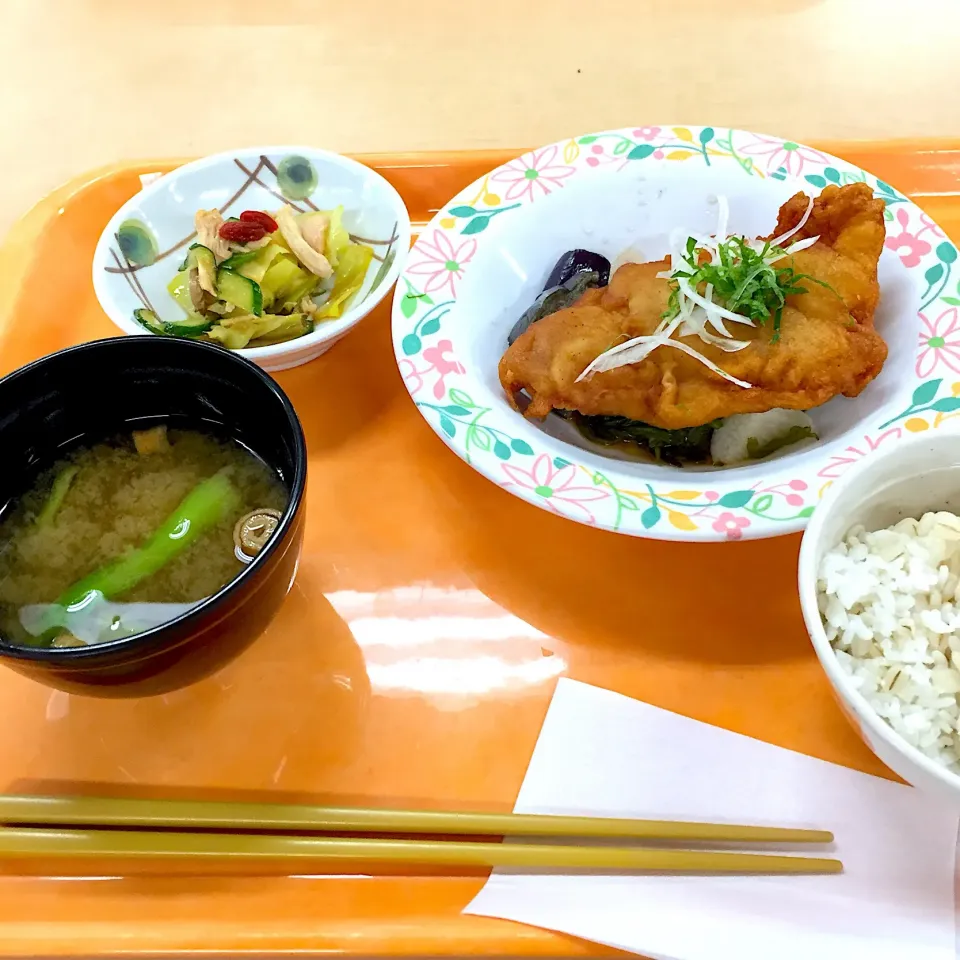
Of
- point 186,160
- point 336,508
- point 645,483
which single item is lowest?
point 336,508

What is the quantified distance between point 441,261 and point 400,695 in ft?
2.35

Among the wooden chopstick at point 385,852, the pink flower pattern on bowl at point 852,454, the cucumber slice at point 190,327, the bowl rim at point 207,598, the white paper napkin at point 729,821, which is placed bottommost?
the white paper napkin at point 729,821

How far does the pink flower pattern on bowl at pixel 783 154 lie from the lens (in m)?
1.46

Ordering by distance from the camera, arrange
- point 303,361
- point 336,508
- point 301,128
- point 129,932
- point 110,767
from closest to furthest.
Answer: point 129,932 < point 110,767 < point 336,508 < point 303,361 < point 301,128

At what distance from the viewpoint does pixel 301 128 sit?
85.1 inches

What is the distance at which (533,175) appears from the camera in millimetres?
1505

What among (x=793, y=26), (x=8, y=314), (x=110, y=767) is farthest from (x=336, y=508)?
(x=793, y=26)

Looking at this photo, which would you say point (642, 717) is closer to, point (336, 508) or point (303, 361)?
point (336, 508)

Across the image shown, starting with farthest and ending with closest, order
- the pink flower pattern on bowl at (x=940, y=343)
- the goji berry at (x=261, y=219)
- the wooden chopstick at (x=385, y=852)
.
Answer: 1. the goji berry at (x=261, y=219)
2. the pink flower pattern on bowl at (x=940, y=343)
3. the wooden chopstick at (x=385, y=852)

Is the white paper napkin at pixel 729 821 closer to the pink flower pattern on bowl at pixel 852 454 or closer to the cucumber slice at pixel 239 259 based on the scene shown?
the pink flower pattern on bowl at pixel 852 454

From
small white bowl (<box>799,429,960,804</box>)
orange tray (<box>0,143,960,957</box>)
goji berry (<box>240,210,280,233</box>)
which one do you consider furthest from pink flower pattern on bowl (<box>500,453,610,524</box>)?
goji berry (<box>240,210,280,233</box>)

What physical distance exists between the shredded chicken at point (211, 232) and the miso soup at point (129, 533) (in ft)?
1.61

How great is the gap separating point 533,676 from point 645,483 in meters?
0.29

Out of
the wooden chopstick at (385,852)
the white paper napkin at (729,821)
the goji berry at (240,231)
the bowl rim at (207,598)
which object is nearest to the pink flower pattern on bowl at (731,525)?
the white paper napkin at (729,821)
